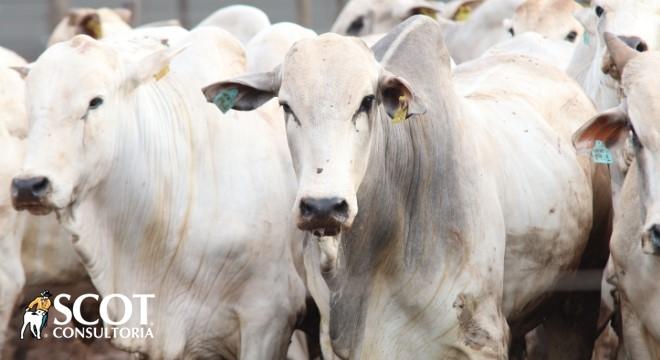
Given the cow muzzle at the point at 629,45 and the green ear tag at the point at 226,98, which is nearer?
the green ear tag at the point at 226,98

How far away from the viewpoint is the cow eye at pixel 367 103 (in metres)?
5.02

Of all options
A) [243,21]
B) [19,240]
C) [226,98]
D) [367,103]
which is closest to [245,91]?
[226,98]

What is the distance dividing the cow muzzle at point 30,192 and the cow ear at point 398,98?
1258 mm

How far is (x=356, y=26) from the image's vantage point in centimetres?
1018

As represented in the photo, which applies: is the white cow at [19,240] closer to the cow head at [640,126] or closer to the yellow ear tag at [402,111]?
the yellow ear tag at [402,111]

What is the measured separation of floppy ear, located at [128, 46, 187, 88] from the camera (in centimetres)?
597

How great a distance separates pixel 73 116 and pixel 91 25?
12.5 feet

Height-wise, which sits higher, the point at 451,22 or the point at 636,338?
the point at 451,22

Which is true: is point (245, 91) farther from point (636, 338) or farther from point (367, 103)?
point (636, 338)

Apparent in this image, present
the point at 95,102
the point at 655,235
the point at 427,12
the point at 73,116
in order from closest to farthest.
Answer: the point at 655,235 → the point at 73,116 → the point at 95,102 → the point at 427,12

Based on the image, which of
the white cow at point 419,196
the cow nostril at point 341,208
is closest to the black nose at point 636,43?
the white cow at point 419,196

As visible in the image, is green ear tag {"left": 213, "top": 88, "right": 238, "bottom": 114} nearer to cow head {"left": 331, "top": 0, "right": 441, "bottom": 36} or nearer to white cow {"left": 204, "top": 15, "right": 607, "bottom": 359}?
white cow {"left": 204, "top": 15, "right": 607, "bottom": 359}

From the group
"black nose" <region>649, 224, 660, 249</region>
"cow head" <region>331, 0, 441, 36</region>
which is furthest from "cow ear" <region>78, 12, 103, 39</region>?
"black nose" <region>649, 224, 660, 249</region>

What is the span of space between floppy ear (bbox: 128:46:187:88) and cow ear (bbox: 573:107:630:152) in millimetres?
1575
